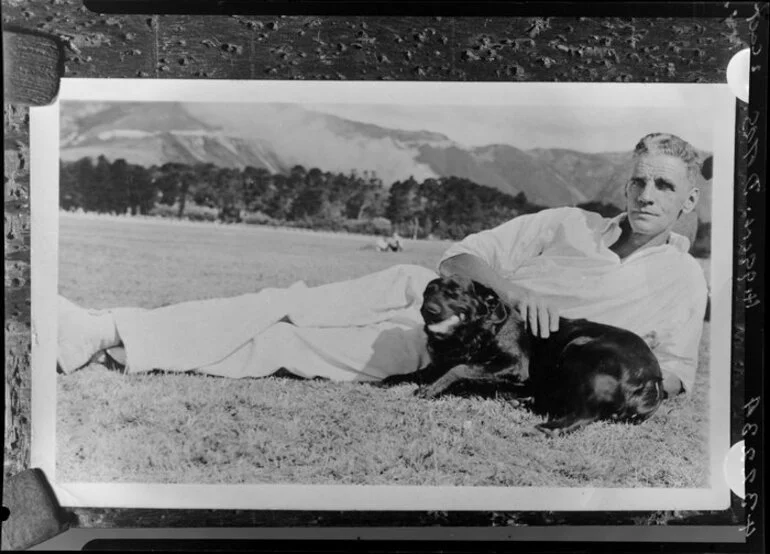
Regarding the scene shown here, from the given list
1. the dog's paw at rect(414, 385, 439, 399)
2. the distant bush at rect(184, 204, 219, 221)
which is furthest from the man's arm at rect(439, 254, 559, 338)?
the distant bush at rect(184, 204, 219, 221)

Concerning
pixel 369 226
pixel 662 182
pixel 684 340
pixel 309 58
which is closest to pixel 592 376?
pixel 684 340

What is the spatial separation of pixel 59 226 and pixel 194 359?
1.35 ft

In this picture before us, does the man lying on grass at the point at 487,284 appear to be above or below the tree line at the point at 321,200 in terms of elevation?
below

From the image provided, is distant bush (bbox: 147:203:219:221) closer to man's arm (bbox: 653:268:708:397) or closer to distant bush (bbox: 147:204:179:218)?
distant bush (bbox: 147:204:179:218)

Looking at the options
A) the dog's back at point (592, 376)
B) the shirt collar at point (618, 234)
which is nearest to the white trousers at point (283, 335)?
the dog's back at point (592, 376)

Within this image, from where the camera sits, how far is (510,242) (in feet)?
4.11

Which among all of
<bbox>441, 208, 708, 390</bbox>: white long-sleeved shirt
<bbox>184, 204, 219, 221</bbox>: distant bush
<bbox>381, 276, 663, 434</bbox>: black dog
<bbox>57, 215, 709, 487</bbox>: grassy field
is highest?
<bbox>184, 204, 219, 221</bbox>: distant bush

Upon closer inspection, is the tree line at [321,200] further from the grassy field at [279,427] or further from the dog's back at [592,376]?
the dog's back at [592,376]

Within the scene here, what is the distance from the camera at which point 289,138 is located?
49.4 inches

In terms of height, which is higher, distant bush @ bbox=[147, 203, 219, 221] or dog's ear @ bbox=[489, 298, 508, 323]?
distant bush @ bbox=[147, 203, 219, 221]

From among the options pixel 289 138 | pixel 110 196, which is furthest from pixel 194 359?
pixel 289 138

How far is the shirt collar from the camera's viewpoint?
125cm

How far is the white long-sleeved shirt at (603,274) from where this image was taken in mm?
1246

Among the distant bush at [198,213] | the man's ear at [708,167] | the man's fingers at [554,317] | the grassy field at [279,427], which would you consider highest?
the man's ear at [708,167]
